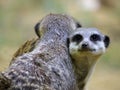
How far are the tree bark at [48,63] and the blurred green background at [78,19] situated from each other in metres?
4.44

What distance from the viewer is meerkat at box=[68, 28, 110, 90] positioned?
8.05m

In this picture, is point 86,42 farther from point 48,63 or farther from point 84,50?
point 48,63

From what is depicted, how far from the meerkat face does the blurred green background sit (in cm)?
475

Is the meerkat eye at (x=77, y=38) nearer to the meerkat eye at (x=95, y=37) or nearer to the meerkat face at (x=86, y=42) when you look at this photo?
the meerkat face at (x=86, y=42)

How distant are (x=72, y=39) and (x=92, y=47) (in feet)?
0.93

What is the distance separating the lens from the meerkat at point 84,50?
26.4 feet

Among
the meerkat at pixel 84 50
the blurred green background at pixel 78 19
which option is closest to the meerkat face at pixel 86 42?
the meerkat at pixel 84 50

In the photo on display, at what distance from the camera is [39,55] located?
7.64 m

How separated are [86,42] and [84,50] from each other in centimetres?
10

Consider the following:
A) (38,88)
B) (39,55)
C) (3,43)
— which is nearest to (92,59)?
(39,55)

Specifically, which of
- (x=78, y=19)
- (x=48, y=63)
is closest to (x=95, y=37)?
(x=48, y=63)

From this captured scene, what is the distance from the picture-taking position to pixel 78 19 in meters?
16.4

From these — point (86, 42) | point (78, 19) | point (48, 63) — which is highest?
point (78, 19)

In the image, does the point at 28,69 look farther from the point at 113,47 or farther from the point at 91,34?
the point at 113,47
